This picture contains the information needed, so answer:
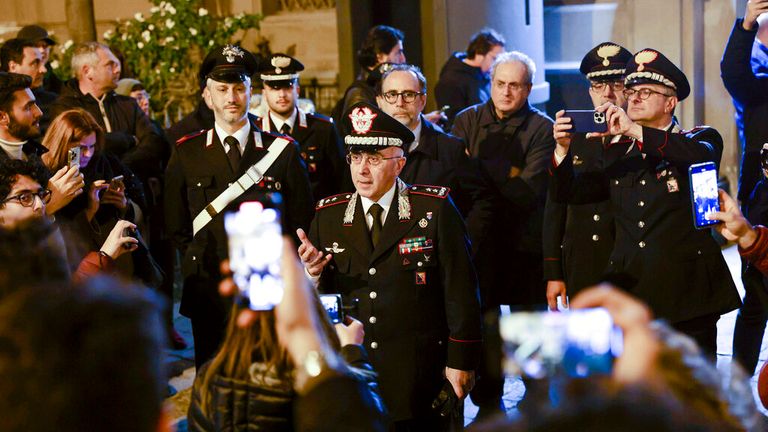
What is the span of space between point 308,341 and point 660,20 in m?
7.63

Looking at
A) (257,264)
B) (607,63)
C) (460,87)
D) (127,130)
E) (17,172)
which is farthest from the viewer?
(460,87)

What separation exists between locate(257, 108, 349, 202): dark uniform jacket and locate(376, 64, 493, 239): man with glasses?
2.69 ft

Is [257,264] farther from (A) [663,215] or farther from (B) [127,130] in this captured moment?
(B) [127,130]

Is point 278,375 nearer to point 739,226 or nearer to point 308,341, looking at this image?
point 308,341

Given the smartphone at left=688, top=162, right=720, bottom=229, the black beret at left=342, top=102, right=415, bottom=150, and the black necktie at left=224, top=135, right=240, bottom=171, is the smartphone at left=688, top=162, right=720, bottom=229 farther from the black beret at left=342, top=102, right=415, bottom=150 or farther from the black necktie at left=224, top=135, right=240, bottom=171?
the black necktie at left=224, top=135, right=240, bottom=171

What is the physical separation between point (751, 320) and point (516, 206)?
1.48 m

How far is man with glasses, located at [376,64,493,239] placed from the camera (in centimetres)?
559

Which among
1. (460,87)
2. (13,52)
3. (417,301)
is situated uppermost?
(13,52)

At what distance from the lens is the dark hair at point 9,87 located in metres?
5.66

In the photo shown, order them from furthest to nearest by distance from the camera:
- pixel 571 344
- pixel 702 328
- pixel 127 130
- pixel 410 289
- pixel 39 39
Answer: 1. pixel 39 39
2. pixel 127 130
3. pixel 702 328
4. pixel 410 289
5. pixel 571 344

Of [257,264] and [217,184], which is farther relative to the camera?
[217,184]

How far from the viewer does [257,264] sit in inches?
101

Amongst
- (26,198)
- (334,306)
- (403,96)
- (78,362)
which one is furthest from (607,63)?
(78,362)

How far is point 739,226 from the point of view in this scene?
4.37m
